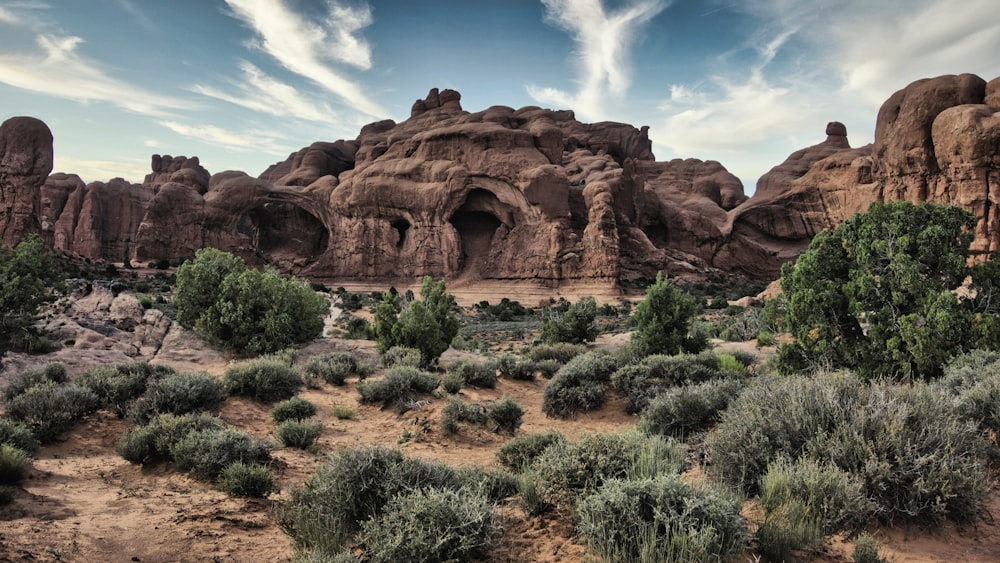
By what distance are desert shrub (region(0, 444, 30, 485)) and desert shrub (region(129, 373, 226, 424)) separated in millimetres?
2533

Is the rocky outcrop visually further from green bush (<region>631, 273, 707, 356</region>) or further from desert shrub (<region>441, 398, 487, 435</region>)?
green bush (<region>631, 273, 707, 356</region>)

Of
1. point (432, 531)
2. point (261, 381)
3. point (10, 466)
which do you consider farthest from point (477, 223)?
point (432, 531)

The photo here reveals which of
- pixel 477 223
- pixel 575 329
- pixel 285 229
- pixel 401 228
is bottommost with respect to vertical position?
pixel 575 329

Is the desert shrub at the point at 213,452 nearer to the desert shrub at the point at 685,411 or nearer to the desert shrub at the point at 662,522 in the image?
the desert shrub at the point at 662,522

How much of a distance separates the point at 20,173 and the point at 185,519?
3876 cm

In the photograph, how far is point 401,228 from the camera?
49.1 meters

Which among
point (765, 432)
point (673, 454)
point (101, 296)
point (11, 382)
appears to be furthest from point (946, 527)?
point (101, 296)

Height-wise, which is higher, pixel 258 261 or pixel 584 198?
pixel 584 198

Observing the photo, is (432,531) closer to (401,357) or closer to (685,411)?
(685,411)

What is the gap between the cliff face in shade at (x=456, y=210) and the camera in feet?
140

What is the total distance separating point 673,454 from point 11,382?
36.2 feet

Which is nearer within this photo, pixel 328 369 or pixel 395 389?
pixel 395 389

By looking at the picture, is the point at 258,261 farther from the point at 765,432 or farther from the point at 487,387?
the point at 765,432

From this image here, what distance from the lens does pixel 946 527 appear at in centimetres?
405
